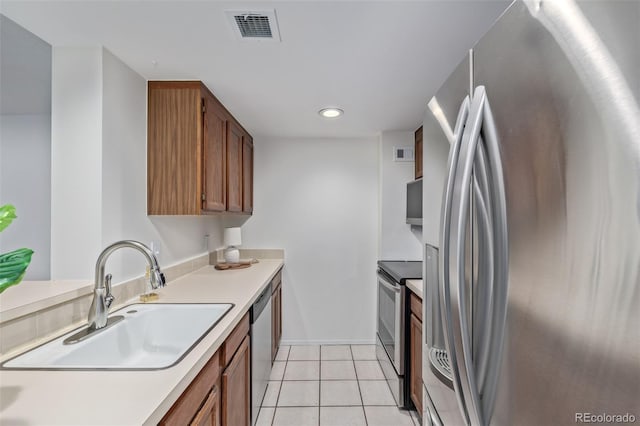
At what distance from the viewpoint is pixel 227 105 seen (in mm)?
2613

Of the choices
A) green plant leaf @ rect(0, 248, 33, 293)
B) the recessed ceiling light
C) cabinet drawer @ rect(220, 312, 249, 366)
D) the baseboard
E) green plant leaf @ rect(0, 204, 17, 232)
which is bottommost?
the baseboard

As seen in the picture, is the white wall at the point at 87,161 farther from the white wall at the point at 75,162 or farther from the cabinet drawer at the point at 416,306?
the cabinet drawer at the point at 416,306

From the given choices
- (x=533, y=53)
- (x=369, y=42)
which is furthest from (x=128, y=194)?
(x=533, y=53)

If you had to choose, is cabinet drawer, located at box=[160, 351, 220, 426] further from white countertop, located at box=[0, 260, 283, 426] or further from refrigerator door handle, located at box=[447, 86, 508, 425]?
refrigerator door handle, located at box=[447, 86, 508, 425]

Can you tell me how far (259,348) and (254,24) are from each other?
1.95 m

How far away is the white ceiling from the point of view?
4.50ft

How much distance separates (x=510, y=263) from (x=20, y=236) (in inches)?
96.3

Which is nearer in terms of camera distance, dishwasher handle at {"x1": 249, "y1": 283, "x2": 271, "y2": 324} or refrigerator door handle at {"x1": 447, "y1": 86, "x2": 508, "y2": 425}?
refrigerator door handle at {"x1": 447, "y1": 86, "x2": 508, "y2": 425}

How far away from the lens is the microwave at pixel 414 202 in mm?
2939

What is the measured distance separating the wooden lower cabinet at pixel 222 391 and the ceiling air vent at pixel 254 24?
145 cm

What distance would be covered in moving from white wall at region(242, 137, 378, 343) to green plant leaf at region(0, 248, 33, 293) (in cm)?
288

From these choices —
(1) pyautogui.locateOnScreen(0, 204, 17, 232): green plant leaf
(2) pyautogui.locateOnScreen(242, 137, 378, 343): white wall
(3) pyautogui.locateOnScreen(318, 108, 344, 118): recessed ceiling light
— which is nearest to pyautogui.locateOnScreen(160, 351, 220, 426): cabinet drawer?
(1) pyautogui.locateOnScreen(0, 204, 17, 232): green plant leaf

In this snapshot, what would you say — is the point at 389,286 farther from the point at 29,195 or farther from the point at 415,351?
the point at 29,195

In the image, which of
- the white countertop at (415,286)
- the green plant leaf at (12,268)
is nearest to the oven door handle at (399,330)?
the white countertop at (415,286)
